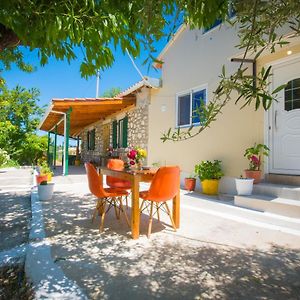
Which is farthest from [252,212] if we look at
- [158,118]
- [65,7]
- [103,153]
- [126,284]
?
[103,153]

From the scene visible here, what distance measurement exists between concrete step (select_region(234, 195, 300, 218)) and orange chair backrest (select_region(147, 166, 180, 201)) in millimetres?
2277

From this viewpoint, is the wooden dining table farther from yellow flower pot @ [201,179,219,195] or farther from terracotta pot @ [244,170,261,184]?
yellow flower pot @ [201,179,219,195]

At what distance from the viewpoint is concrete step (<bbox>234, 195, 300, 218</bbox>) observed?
475cm

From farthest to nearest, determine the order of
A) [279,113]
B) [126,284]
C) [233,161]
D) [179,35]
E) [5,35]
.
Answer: [179,35]
[233,161]
[279,113]
[126,284]
[5,35]

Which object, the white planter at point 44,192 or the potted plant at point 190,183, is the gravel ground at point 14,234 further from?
the potted plant at point 190,183

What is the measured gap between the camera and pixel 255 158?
231 inches

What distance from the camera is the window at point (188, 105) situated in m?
8.05

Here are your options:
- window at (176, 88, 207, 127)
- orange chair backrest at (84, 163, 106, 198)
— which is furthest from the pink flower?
orange chair backrest at (84, 163, 106, 198)

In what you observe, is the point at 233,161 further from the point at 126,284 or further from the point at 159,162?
the point at 126,284

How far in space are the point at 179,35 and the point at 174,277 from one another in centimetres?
826

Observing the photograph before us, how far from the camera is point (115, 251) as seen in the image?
3.25 meters

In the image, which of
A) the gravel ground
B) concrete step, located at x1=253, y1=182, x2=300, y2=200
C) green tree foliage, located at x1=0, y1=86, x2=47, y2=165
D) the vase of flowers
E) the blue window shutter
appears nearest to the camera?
the gravel ground

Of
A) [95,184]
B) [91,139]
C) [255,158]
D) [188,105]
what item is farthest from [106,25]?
[91,139]

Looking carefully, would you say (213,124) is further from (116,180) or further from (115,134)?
(115,134)
